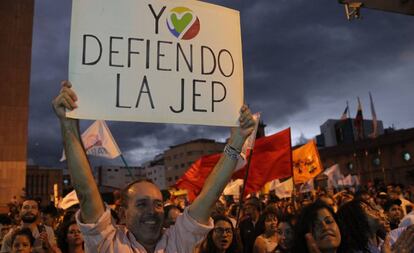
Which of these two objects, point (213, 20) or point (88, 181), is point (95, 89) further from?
point (213, 20)

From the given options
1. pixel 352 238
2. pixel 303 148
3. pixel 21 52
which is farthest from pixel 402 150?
pixel 352 238

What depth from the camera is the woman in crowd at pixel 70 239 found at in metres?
4.73

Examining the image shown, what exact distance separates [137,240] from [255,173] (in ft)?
24.6

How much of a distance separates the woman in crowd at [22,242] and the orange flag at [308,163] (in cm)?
899

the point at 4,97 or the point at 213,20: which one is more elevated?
the point at 4,97

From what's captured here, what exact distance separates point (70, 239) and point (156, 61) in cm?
281

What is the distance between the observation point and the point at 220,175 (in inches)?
104

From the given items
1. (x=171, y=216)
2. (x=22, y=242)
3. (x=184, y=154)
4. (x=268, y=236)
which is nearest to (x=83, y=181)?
(x=22, y=242)

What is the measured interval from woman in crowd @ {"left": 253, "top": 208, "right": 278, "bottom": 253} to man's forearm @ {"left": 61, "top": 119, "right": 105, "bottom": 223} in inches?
156

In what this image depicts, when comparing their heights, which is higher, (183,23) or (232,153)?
(183,23)

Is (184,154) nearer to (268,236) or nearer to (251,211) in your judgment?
(251,211)

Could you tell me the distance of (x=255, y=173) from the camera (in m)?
9.84

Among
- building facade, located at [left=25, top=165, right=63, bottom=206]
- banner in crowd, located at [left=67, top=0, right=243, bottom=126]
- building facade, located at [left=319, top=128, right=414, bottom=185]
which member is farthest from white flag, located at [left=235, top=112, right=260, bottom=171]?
building facade, located at [left=25, top=165, right=63, bottom=206]

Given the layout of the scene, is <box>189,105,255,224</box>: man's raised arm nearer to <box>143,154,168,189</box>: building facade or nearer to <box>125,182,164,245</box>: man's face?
<box>125,182,164,245</box>: man's face
